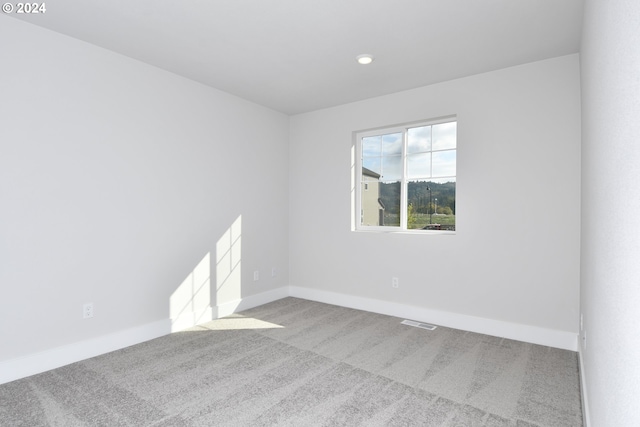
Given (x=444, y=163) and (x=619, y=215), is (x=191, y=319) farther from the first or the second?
(x=619, y=215)

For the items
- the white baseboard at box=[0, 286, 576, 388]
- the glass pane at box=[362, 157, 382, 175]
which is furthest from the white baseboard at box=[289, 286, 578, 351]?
the glass pane at box=[362, 157, 382, 175]

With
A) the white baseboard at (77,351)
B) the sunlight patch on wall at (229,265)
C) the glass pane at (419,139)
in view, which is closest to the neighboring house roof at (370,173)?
the glass pane at (419,139)

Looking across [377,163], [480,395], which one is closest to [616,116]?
[480,395]

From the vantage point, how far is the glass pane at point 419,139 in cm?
398

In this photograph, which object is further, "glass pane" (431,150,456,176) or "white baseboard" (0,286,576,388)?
"glass pane" (431,150,456,176)

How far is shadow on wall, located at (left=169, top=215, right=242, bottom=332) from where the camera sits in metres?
3.58

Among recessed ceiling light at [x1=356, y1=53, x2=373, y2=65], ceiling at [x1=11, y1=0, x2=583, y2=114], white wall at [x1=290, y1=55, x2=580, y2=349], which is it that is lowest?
white wall at [x1=290, y1=55, x2=580, y2=349]

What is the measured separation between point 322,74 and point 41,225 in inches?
108

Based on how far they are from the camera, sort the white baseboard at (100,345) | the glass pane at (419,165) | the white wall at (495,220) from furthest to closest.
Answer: the glass pane at (419,165), the white wall at (495,220), the white baseboard at (100,345)

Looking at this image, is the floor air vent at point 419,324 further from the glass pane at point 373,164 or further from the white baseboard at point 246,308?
the glass pane at point 373,164

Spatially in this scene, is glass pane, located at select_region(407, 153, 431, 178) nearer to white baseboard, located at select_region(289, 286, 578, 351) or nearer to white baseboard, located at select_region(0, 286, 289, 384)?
white baseboard, located at select_region(289, 286, 578, 351)

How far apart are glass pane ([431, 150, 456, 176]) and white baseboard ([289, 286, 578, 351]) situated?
151cm

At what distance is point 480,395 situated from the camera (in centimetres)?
230

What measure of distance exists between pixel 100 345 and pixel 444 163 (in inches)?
147
